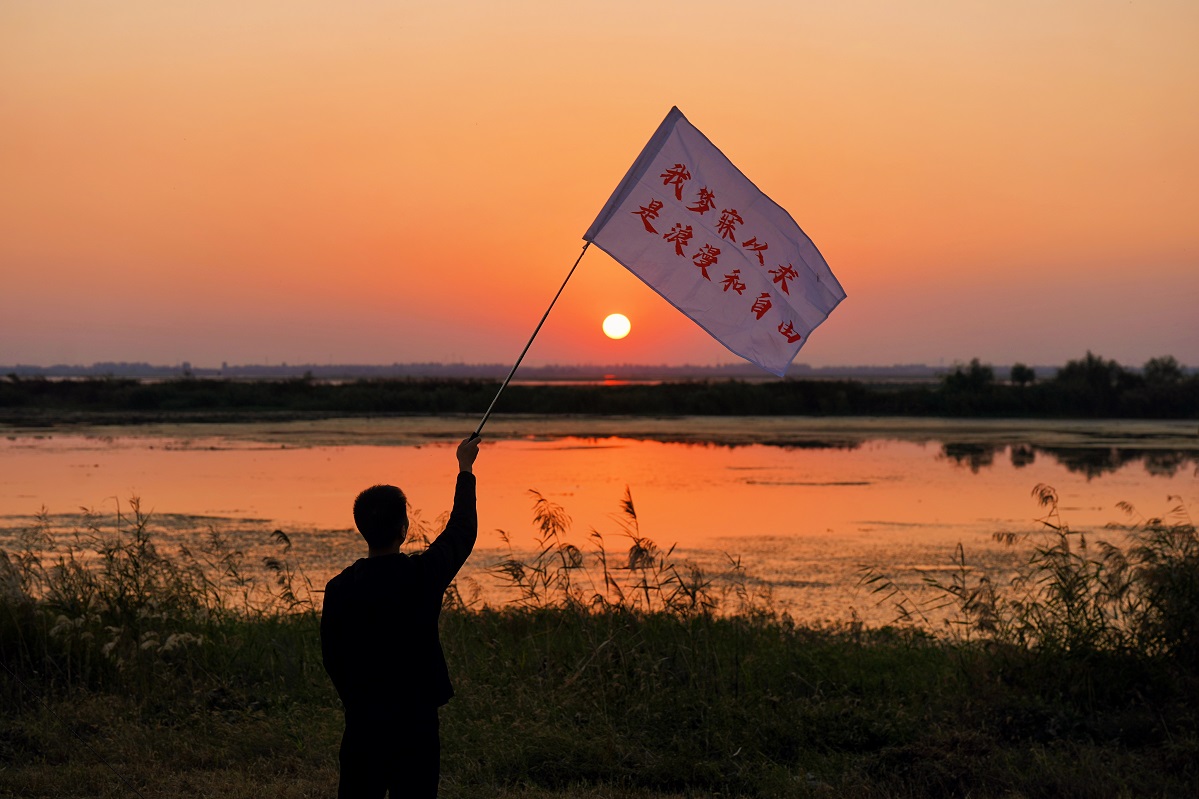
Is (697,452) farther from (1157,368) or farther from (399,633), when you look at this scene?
(1157,368)

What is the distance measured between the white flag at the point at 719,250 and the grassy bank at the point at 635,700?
7.61ft

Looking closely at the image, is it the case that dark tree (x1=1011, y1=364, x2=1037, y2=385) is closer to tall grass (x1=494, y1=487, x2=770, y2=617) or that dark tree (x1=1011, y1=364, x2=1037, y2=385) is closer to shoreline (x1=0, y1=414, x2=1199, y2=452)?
shoreline (x1=0, y1=414, x2=1199, y2=452)

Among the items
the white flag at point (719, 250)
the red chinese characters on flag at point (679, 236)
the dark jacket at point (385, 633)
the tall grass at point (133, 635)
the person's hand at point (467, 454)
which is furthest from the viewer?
the tall grass at point (133, 635)

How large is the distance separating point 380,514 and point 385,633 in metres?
0.42

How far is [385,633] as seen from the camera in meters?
3.82

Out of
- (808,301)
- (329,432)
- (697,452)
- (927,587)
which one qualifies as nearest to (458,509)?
(808,301)

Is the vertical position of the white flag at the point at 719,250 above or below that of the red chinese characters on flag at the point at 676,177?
below

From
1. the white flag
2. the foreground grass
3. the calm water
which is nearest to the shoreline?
the calm water

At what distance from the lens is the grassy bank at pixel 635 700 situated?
617 cm

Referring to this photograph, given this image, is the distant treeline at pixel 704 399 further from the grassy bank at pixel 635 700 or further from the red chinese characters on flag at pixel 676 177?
the red chinese characters on flag at pixel 676 177

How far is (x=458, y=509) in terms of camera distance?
4176 mm

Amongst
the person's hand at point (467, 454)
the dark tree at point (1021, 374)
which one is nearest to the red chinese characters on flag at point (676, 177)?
the person's hand at point (467, 454)

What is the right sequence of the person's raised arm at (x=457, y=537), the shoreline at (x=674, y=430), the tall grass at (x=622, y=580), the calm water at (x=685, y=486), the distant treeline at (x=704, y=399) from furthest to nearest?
the distant treeline at (x=704, y=399), the shoreline at (x=674, y=430), the calm water at (x=685, y=486), the tall grass at (x=622, y=580), the person's raised arm at (x=457, y=537)

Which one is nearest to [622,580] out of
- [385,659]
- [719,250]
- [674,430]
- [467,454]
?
[719,250]
